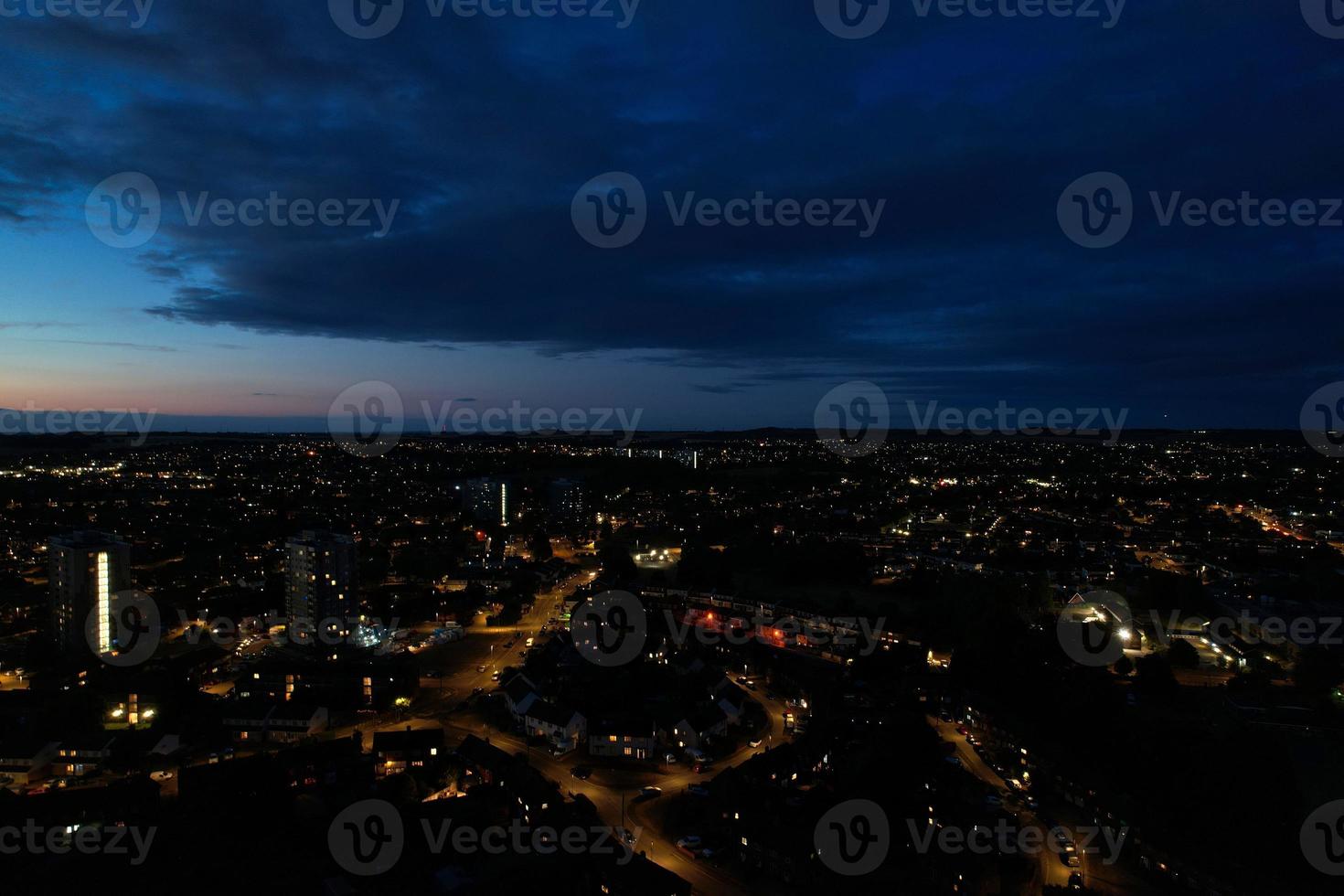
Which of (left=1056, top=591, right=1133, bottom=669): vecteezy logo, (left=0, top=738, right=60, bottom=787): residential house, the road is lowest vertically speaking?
the road

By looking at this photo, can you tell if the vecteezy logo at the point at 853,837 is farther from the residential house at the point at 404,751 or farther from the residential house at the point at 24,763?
the residential house at the point at 24,763

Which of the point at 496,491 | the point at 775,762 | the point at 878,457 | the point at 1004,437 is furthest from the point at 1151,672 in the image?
the point at 1004,437

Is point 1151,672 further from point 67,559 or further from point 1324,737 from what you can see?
A: point 67,559

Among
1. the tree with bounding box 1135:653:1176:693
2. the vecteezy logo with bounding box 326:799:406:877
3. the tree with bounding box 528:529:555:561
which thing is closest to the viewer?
the vecteezy logo with bounding box 326:799:406:877
